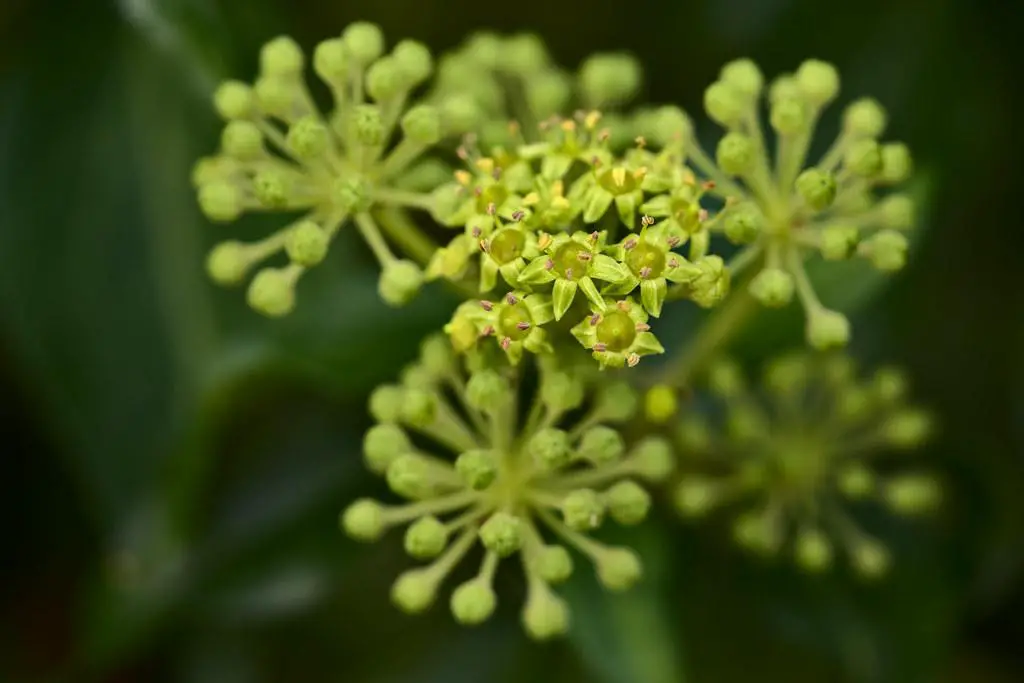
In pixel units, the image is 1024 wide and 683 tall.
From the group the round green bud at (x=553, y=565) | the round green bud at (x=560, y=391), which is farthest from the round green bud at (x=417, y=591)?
the round green bud at (x=560, y=391)

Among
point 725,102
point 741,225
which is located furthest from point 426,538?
point 725,102

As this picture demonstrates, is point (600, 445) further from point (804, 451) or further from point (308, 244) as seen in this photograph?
point (804, 451)

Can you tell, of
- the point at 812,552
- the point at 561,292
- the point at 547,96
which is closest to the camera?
the point at 561,292

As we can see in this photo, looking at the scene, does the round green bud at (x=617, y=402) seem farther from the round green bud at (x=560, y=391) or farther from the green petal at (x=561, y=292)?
the green petal at (x=561, y=292)

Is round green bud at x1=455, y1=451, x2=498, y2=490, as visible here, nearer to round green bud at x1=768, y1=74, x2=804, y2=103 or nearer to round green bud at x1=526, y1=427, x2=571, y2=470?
round green bud at x1=526, y1=427, x2=571, y2=470

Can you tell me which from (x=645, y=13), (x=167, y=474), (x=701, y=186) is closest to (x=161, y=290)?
(x=167, y=474)

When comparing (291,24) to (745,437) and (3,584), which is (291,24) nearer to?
(745,437)
